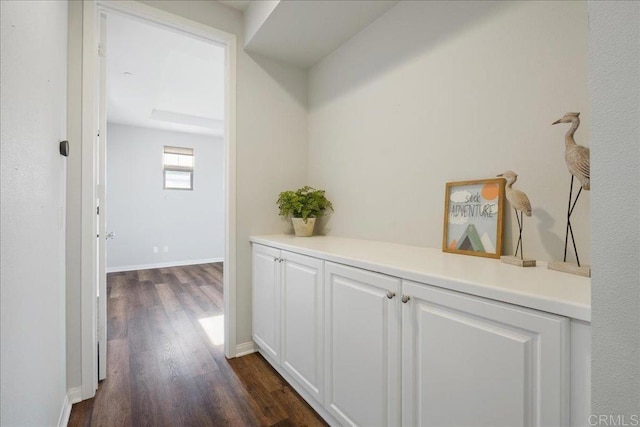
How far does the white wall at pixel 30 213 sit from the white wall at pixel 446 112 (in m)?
1.62

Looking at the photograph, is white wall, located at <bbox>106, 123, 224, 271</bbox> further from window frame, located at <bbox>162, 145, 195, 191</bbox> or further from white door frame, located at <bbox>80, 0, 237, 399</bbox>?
white door frame, located at <bbox>80, 0, 237, 399</bbox>

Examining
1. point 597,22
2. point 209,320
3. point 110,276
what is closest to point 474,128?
point 597,22

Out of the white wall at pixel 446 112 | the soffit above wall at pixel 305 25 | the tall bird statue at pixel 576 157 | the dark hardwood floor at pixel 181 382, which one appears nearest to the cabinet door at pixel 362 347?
the dark hardwood floor at pixel 181 382

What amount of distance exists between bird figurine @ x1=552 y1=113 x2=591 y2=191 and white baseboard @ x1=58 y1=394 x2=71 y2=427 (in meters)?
2.38

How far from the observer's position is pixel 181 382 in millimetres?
1863

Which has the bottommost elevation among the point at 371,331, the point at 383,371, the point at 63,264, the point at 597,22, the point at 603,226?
the point at 383,371

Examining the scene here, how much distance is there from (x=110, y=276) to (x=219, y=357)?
12.1 feet

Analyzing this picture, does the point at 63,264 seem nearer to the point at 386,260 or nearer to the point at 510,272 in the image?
the point at 386,260

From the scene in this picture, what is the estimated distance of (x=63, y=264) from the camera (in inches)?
62.6

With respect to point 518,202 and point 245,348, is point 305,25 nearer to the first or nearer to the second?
point 518,202

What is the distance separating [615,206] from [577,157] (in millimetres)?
553

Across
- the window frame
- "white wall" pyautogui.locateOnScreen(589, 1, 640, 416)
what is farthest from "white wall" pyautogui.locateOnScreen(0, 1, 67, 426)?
the window frame

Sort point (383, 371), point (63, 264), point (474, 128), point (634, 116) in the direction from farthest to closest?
1. point (63, 264)
2. point (474, 128)
3. point (383, 371)
4. point (634, 116)

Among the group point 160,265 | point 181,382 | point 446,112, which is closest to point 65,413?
point 181,382
